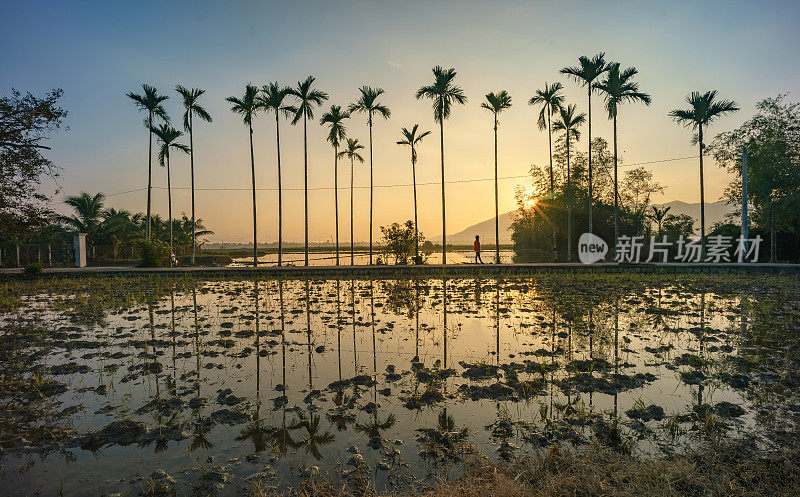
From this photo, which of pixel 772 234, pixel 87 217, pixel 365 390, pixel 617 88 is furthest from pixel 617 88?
pixel 87 217

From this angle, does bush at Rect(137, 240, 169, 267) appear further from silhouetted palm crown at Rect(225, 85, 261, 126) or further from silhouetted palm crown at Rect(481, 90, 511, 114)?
silhouetted palm crown at Rect(481, 90, 511, 114)

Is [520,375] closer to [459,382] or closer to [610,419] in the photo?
[459,382]

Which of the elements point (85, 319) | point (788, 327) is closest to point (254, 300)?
point (85, 319)

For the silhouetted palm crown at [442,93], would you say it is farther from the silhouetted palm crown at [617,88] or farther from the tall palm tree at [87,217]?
the tall palm tree at [87,217]

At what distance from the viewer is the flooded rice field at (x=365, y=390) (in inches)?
160

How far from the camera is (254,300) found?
621 inches

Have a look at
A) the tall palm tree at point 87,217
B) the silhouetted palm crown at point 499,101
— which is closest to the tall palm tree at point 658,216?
the silhouetted palm crown at point 499,101

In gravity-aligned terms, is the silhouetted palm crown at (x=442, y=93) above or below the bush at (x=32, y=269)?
above

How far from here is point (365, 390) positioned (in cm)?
605

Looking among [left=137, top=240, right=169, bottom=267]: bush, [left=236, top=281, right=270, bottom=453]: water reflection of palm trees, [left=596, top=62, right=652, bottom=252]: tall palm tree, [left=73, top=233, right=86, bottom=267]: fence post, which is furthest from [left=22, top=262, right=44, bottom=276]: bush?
[left=596, top=62, right=652, bottom=252]: tall palm tree

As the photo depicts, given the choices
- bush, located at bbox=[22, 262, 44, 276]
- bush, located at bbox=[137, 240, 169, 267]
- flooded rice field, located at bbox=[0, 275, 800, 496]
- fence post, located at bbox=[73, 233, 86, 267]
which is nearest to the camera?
flooded rice field, located at bbox=[0, 275, 800, 496]

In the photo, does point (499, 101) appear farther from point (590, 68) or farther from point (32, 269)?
point (32, 269)

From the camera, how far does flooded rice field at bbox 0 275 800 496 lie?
4059 mm

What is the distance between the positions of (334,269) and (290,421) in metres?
23.0
